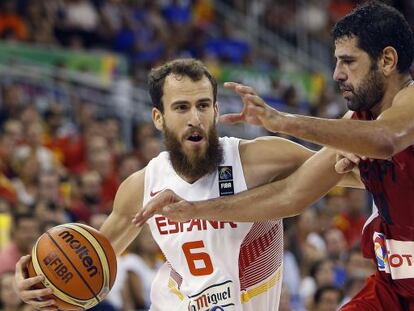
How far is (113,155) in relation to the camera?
1179cm

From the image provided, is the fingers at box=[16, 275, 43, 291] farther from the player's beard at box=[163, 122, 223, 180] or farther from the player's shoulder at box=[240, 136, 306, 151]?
the player's shoulder at box=[240, 136, 306, 151]

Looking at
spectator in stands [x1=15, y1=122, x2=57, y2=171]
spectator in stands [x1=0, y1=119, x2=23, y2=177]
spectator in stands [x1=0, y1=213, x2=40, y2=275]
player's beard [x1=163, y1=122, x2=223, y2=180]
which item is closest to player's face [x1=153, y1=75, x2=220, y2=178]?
player's beard [x1=163, y1=122, x2=223, y2=180]

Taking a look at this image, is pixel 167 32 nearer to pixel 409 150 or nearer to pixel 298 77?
pixel 298 77

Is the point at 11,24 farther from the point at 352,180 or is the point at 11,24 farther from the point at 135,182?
the point at 352,180

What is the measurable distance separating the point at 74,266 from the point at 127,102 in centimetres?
791

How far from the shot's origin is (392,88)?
4.59 meters

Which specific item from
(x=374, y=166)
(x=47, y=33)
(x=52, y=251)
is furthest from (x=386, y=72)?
(x=47, y=33)

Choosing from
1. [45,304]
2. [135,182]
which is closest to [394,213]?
[135,182]

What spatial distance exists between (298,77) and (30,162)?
7.70 metres

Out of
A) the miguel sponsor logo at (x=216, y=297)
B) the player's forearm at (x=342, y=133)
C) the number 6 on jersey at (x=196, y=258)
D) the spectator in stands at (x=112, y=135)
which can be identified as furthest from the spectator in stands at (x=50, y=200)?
the player's forearm at (x=342, y=133)

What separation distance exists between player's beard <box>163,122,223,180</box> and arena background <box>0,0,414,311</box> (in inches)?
114

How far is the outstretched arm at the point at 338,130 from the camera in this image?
13.1 ft

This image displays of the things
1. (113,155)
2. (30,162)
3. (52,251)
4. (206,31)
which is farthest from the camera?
(206,31)

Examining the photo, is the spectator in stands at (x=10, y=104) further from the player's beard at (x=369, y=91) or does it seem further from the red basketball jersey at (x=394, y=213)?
the player's beard at (x=369, y=91)
